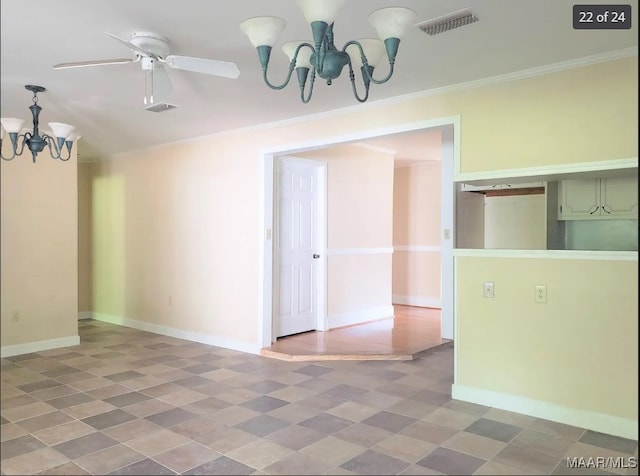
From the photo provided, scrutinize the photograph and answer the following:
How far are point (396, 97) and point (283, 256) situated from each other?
7.75 ft

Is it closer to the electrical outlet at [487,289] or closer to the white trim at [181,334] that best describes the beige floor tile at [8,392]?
the electrical outlet at [487,289]

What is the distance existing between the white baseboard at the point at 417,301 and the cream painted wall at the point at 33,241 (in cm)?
674

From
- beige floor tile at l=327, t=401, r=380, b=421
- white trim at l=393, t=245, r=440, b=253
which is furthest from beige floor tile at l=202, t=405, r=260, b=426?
white trim at l=393, t=245, r=440, b=253

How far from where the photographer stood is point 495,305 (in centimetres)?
331

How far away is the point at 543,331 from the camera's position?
10.1 ft

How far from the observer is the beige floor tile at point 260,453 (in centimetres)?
251

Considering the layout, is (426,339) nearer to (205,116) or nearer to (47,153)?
(205,116)

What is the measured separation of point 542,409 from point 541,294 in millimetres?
736

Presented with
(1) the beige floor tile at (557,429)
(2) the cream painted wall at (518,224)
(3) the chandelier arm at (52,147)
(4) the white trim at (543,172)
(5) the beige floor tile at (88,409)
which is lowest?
→ (5) the beige floor tile at (88,409)

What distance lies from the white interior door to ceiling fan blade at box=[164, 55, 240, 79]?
274 cm

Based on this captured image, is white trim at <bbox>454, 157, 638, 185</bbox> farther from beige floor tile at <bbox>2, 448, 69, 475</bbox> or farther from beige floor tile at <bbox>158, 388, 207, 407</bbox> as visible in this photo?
beige floor tile at <bbox>2, 448, 69, 475</bbox>

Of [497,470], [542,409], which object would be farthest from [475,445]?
[542,409]

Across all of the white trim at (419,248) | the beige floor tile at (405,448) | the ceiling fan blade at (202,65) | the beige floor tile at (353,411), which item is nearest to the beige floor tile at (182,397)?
the beige floor tile at (353,411)

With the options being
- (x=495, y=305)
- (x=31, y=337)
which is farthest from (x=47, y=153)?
(x=495, y=305)
